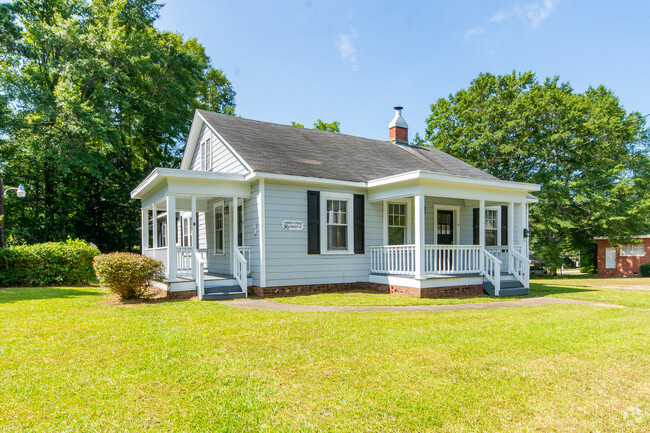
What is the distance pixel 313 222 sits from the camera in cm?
1163

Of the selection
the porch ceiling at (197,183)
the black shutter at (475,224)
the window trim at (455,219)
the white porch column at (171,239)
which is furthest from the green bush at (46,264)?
the black shutter at (475,224)

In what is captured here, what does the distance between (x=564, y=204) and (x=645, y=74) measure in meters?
11.7

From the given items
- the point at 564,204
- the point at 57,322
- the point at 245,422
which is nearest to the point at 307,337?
the point at 245,422

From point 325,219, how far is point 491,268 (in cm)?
496

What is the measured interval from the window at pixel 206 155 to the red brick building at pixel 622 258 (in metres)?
27.3

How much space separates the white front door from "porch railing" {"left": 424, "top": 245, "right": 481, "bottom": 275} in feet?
77.9

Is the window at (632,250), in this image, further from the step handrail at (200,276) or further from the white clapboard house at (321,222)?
the step handrail at (200,276)

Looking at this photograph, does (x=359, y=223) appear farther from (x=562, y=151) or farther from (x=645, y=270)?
(x=645, y=270)

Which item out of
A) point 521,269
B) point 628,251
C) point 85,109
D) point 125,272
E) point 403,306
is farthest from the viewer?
point 628,251

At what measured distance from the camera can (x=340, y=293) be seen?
11.5 meters

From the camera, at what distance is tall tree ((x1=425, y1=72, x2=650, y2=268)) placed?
25.5m

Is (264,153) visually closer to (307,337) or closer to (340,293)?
(340,293)

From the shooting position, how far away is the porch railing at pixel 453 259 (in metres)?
11.3

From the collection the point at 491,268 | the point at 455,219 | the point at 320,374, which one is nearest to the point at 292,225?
the point at 491,268
